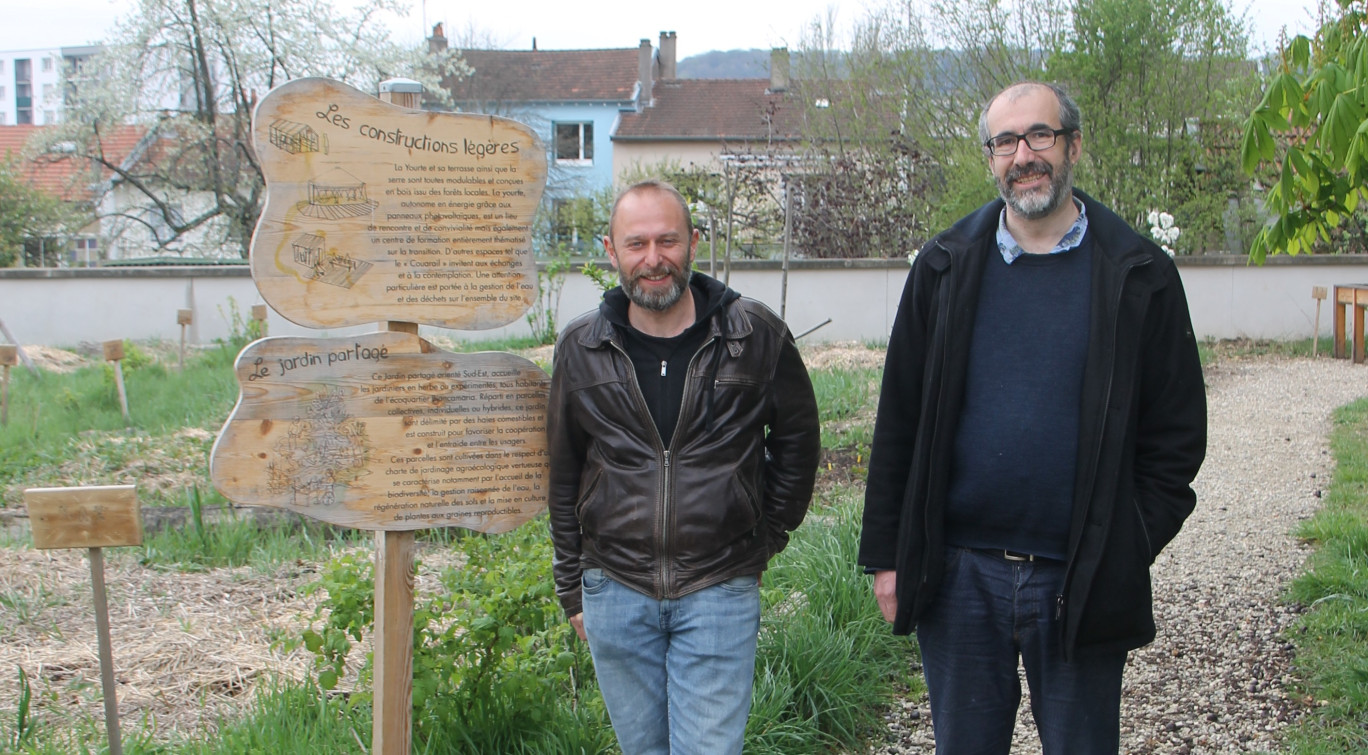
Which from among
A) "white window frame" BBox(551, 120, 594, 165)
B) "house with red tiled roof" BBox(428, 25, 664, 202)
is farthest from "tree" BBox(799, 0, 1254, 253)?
"white window frame" BBox(551, 120, 594, 165)

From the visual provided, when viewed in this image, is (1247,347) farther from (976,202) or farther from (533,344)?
(533,344)

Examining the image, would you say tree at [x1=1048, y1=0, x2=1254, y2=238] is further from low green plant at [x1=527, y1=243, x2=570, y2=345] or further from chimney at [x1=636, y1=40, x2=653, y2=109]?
chimney at [x1=636, y1=40, x2=653, y2=109]

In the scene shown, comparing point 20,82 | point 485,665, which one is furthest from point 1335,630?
point 20,82

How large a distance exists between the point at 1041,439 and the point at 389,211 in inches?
67.8

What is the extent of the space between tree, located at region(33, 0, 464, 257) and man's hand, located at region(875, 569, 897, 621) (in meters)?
20.5

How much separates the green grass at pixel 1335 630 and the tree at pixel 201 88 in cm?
1947

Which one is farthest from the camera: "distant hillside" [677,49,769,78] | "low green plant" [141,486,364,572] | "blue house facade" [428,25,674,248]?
"distant hillside" [677,49,769,78]

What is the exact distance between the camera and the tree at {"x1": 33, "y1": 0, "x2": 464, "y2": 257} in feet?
71.3

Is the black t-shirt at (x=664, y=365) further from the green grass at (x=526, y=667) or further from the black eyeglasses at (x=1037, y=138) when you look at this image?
the green grass at (x=526, y=667)

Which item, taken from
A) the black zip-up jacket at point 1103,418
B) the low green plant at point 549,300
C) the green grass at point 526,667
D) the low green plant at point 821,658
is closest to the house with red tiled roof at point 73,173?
the low green plant at point 549,300

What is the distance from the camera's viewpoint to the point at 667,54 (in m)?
42.6

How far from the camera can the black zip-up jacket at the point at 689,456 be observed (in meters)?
2.61

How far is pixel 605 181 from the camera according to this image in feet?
130

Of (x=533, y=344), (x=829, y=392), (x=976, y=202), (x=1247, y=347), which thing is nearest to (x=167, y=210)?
(x=533, y=344)
